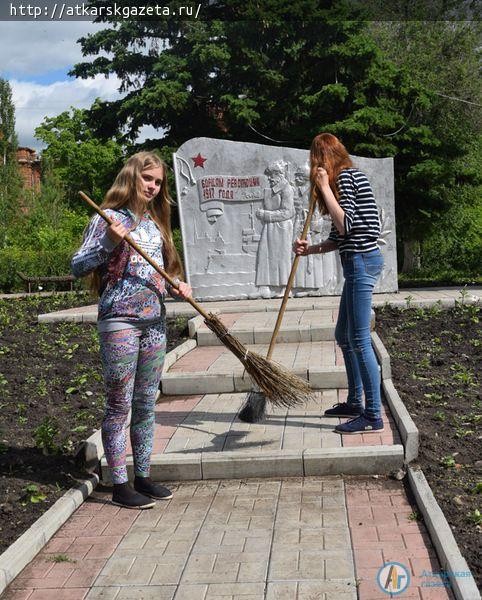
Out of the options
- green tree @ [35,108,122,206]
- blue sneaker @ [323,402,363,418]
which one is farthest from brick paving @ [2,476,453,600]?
green tree @ [35,108,122,206]

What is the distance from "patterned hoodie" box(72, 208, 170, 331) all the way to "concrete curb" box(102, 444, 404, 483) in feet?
3.54

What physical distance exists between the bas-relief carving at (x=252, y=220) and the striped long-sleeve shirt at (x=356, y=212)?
715 cm

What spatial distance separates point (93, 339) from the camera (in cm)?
966

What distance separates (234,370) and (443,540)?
373 centimetres

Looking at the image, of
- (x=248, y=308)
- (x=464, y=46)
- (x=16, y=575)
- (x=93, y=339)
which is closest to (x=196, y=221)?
(x=248, y=308)

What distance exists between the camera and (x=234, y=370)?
283 inches

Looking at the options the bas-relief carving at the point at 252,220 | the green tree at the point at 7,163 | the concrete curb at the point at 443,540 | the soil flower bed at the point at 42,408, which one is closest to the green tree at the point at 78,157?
the green tree at the point at 7,163

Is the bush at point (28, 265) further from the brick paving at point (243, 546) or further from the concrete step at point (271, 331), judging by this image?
the brick paving at point (243, 546)

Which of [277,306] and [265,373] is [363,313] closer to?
[265,373]

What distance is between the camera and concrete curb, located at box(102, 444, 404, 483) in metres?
4.84

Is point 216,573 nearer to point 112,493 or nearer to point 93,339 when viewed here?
point 112,493

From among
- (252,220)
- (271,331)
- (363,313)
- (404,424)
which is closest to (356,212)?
(363,313)

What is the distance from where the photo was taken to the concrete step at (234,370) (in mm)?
6832

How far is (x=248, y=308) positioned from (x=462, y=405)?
5576 mm
